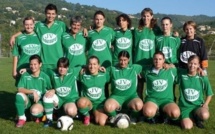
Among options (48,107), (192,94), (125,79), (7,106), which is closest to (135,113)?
(125,79)

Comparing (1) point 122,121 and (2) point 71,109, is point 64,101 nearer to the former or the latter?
(2) point 71,109

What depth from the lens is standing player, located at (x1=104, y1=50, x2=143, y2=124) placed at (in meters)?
5.76

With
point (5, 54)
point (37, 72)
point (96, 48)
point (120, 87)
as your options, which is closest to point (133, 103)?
point (120, 87)

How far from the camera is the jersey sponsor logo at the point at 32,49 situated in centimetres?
598

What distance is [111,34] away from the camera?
6156 mm

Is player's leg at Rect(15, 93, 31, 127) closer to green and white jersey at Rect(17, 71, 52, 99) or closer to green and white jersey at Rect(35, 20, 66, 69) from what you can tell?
green and white jersey at Rect(17, 71, 52, 99)

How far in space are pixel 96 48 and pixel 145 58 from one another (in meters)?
0.86

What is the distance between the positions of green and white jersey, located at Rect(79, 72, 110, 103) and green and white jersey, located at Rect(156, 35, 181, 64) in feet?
3.47

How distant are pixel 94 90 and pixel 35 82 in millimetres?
982

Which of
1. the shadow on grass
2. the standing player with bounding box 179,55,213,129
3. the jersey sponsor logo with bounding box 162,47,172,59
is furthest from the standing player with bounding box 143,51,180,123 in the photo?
the shadow on grass

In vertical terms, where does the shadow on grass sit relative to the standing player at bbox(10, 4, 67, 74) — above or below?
below

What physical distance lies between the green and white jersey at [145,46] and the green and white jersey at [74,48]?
95 cm

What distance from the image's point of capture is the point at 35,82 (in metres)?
5.82

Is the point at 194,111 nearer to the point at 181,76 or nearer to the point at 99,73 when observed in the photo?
the point at 181,76
